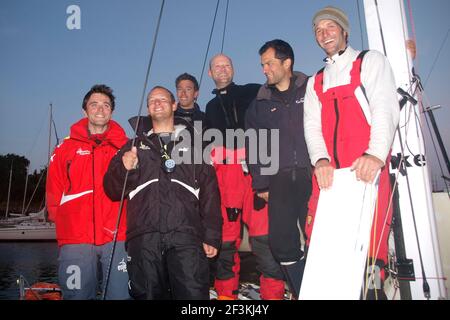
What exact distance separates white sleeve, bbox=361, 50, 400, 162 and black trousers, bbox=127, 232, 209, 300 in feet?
5.05

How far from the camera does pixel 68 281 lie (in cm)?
304

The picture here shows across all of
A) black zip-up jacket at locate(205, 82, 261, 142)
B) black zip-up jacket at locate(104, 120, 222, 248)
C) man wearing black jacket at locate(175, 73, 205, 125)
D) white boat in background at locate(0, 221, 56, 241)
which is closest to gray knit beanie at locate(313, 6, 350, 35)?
black zip-up jacket at locate(205, 82, 261, 142)

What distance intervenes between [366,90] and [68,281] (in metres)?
2.86

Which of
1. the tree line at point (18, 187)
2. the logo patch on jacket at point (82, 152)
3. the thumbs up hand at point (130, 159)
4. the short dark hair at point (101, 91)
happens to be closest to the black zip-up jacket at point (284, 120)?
the thumbs up hand at point (130, 159)

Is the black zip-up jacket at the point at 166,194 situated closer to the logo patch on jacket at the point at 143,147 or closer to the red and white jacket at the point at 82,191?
the logo patch on jacket at the point at 143,147

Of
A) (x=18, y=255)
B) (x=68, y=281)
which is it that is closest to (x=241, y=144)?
(x=68, y=281)

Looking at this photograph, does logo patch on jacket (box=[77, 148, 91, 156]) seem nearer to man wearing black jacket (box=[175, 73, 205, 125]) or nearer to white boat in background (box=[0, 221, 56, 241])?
man wearing black jacket (box=[175, 73, 205, 125])

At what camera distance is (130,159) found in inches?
113

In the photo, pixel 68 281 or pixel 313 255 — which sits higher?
pixel 313 255

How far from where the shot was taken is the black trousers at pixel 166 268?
270 cm

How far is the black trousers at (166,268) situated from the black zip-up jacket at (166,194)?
0.09 metres

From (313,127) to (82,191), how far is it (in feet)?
7.13

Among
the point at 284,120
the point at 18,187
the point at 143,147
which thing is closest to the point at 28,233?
the point at 18,187
